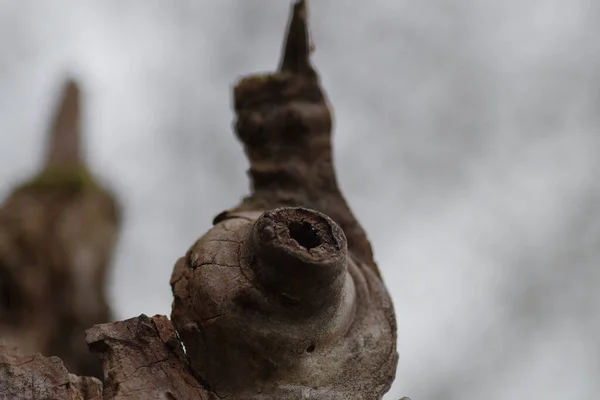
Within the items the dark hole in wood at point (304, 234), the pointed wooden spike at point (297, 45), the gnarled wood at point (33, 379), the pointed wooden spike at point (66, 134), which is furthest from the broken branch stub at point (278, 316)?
the pointed wooden spike at point (66, 134)

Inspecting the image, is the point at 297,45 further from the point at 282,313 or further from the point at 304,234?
the point at 282,313

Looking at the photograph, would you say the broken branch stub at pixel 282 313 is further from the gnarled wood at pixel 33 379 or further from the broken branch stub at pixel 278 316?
the gnarled wood at pixel 33 379

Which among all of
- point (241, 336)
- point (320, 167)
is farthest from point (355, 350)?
point (320, 167)

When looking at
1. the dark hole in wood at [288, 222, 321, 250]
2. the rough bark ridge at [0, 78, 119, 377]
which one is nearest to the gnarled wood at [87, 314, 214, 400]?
the dark hole in wood at [288, 222, 321, 250]

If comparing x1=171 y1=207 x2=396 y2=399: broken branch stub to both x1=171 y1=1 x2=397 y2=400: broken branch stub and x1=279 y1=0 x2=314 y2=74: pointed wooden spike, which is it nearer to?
x1=171 y1=1 x2=397 y2=400: broken branch stub

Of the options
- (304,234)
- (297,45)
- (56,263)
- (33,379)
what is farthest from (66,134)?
(304,234)
